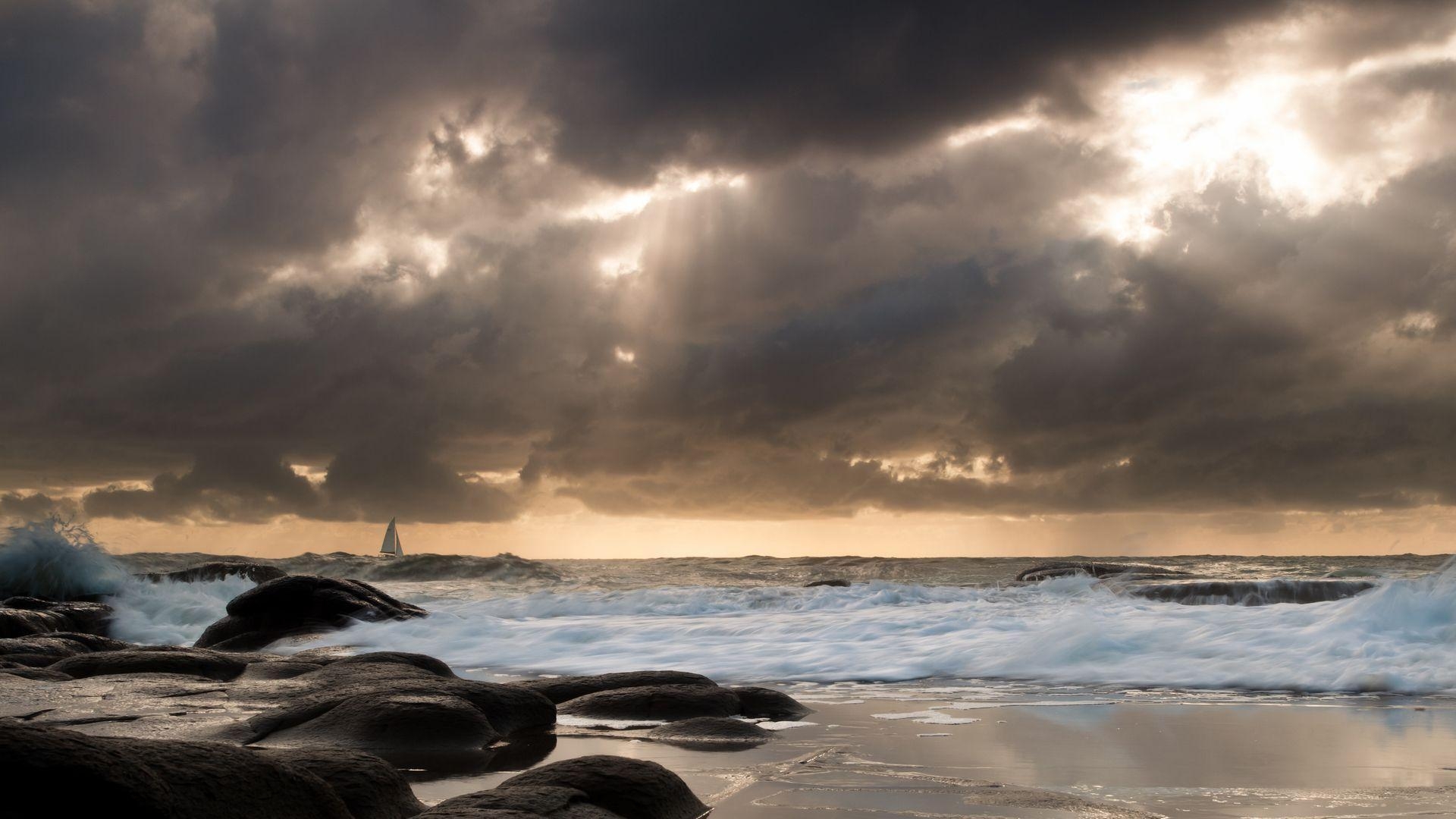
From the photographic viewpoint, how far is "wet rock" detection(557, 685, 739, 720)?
626cm

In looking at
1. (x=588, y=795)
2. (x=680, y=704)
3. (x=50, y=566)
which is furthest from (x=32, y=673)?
(x=50, y=566)

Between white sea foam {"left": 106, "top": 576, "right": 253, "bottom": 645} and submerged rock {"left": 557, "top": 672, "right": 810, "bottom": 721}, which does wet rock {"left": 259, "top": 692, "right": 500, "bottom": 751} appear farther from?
white sea foam {"left": 106, "top": 576, "right": 253, "bottom": 645}

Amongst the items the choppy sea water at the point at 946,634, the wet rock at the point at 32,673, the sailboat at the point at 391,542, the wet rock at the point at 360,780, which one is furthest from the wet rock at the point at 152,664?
the sailboat at the point at 391,542

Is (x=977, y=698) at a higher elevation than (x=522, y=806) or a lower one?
lower

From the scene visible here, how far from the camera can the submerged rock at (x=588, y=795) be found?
308cm

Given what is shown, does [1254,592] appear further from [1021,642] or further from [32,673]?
[32,673]

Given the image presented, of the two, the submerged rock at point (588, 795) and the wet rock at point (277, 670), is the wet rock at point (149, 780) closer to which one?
the submerged rock at point (588, 795)

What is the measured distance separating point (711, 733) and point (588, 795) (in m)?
2.25

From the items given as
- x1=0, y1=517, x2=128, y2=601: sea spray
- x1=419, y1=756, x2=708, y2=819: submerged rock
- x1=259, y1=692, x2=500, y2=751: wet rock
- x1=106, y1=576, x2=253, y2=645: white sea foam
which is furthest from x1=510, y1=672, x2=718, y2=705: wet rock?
x1=0, y1=517, x2=128, y2=601: sea spray

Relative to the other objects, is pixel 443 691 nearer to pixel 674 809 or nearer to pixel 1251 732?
pixel 674 809

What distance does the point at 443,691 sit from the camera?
226 inches

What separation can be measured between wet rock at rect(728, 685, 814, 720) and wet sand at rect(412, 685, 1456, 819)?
0.46ft

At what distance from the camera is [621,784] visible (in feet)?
11.6

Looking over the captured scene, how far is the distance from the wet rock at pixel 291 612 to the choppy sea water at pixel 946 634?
434 mm
